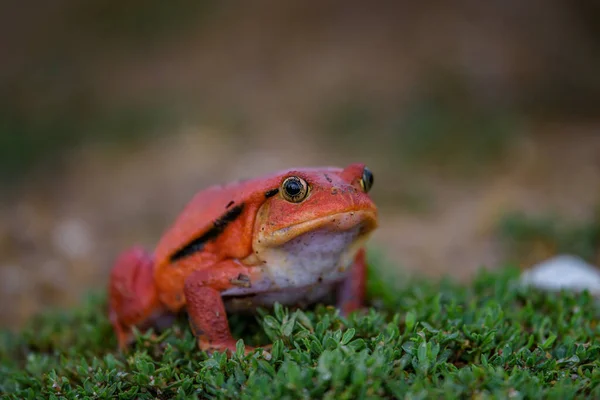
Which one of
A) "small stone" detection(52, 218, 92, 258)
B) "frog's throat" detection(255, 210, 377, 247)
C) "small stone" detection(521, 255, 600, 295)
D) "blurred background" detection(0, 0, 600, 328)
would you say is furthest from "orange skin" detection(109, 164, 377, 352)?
"small stone" detection(52, 218, 92, 258)

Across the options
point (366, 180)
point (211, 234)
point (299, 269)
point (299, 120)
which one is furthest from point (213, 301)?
point (299, 120)

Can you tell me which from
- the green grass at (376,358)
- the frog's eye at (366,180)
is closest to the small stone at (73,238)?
the green grass at (376,358)

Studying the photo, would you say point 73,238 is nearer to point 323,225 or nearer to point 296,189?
point 296,189

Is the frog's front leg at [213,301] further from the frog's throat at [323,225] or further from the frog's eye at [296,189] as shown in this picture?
the frog's eye at [296,189]

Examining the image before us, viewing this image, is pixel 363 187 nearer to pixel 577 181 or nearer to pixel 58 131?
pixel 577 181

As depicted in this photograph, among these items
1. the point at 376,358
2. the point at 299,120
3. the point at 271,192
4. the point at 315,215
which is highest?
the point at 299,120

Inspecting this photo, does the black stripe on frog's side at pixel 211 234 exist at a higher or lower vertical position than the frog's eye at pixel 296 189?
lower
